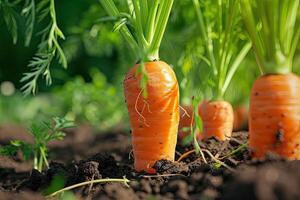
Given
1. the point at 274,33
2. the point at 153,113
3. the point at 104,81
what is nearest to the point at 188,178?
the point at 153,113

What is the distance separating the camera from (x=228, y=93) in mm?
5512

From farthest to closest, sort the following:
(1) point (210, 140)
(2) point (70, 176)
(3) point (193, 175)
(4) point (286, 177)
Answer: (1) point (210, 140)
(2) point (70, 176)
(3) point (193, 175)
(4) point (286, 177)

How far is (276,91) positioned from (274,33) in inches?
9.5

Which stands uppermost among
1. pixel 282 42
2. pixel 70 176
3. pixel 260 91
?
pixel 282 42

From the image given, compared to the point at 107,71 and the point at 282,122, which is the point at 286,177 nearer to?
the point at 282,122

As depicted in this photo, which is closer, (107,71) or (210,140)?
(210,140)

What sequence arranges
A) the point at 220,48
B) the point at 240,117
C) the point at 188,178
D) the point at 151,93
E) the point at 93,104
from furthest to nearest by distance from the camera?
1. the point at 93,104
2. the point at 240,117
3. the point at 220,48
4. the point at 151,93
5. the point at 188,178

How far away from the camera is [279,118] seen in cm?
224

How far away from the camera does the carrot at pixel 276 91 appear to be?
2.23 meters

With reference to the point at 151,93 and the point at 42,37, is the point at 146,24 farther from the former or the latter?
the point at 42,37

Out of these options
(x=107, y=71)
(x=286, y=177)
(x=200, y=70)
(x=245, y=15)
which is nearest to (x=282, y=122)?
(x=245, y=15)

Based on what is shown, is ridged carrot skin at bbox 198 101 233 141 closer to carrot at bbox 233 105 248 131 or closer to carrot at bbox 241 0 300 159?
carrot at bbox 241 0 300 159

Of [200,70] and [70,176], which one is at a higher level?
[200,70]

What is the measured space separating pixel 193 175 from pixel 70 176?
2.11ft
